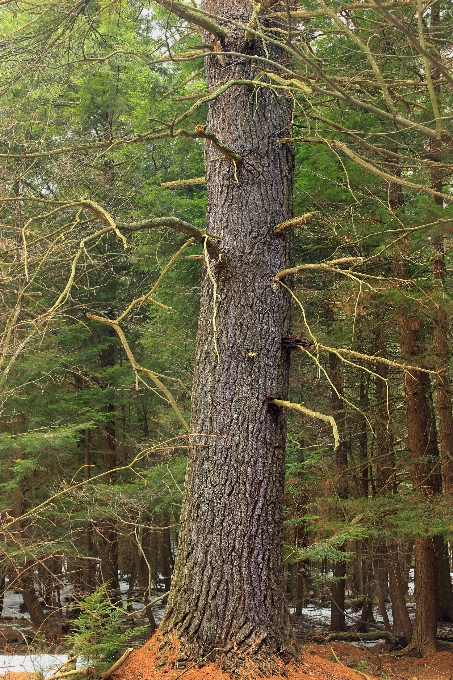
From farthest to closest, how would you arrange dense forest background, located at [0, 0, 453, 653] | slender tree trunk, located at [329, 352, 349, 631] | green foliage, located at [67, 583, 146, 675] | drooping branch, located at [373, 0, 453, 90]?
slender tree trunk, located at [329, 352, 349, 631], dense forest background, located at [0, 0, 453, 653], green foliage, located at [67, 583, 146, 675], drooping branch, located at [373, 0, 453, 90]

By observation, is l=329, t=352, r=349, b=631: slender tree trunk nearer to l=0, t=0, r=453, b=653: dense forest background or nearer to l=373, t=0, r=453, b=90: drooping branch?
l=0, t=0, r=453, b=653: dense forest background

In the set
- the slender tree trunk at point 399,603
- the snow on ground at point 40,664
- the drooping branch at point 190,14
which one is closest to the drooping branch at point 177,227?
the drooping branch at point 190,14

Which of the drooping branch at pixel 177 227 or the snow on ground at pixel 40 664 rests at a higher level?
the drooping branch at pixel 177 227

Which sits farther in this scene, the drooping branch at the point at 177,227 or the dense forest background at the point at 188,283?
the dense forest background at the point at 188,283

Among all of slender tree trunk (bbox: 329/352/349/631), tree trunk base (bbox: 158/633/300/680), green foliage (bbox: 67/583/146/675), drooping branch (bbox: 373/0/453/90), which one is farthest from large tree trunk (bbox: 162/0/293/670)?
slender tree trunk (bbox: 329/352/349/631)

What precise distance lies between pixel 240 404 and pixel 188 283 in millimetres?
6606

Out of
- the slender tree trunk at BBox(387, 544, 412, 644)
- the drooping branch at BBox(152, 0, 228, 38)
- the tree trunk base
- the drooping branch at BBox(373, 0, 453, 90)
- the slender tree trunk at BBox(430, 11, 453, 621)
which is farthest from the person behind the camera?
the slender tree trunk at BBox(387, 544, 412, 644)

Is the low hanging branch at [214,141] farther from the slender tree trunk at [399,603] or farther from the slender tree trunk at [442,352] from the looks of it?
the slender tree trunk at [399,603]

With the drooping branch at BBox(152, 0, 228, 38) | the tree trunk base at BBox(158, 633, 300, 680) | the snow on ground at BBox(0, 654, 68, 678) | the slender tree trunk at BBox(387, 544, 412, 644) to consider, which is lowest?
the slender tree trunk at BBox(387, 544, 412, 644)

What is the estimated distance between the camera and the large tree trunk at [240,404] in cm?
365

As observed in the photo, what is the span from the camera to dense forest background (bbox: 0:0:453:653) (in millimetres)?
5531

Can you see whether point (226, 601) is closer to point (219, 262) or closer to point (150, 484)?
point (219, 262)

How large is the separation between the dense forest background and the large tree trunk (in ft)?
1.25

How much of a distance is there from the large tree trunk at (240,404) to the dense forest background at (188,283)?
381 mm
